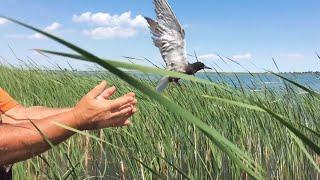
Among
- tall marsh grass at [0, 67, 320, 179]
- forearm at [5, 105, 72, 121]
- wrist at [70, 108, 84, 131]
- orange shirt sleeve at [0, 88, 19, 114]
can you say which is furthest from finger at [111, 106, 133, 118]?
tall marsh grass at [0, 67, 320, 179]

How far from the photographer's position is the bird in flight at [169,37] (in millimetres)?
7129

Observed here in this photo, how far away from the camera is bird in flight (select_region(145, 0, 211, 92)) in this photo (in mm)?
7129

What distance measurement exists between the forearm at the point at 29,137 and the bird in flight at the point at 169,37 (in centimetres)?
545

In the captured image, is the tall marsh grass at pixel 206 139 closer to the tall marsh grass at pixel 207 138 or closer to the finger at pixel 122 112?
the tall marsh grass at pixel 207 138

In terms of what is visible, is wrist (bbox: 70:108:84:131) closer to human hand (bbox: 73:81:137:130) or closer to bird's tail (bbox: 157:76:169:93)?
human hand (bbox: 73:81:137:130)

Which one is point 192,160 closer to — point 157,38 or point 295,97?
point 295,97

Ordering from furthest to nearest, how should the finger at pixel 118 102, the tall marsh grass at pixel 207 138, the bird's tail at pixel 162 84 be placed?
the bird's tail at pixel 162 84 < the tall marsh grass at pixel 207 138 < the finger at pixel 118 102

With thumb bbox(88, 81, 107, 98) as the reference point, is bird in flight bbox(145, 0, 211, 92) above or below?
above

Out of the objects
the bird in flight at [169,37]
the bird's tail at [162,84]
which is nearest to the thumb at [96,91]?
the bird's tail at [162,84]

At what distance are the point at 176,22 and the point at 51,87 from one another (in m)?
1.98

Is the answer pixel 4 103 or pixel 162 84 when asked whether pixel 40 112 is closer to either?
pixel 4 103

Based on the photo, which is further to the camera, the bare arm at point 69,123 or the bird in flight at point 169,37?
the bird in flight at point 169,37

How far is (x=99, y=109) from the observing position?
1.62 m

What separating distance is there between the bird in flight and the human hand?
17.9ft
